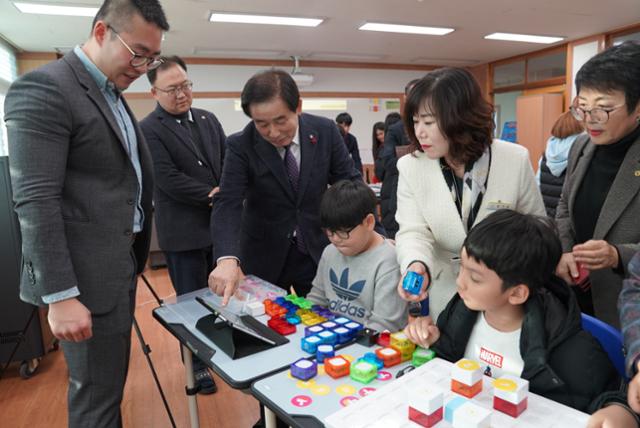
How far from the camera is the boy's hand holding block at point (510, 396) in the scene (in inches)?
31.3

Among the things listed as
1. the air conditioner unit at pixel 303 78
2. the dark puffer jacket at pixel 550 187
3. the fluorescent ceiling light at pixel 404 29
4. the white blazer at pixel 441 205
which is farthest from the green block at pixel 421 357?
the air conditioner unit at pixel 303 78

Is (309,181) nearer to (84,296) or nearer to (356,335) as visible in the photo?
(356,335)

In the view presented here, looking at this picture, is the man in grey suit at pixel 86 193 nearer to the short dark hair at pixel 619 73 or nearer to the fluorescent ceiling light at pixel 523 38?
the short dark hair at pixel 619 73

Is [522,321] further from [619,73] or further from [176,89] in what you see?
[176,89]

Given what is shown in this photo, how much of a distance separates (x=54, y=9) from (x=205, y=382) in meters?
4.11

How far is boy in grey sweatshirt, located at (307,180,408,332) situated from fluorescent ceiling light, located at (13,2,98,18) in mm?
4227

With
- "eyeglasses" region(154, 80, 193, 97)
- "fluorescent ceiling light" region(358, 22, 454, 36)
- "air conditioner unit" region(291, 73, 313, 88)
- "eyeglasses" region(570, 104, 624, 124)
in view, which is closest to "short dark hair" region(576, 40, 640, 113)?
"eyeglasses" region(570, 104, 624, 124)

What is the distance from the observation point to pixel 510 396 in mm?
798

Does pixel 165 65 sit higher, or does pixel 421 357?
pixel 165 65

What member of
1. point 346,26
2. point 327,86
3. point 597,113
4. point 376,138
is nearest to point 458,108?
point 597,113

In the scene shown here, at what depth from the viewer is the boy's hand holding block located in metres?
0.80

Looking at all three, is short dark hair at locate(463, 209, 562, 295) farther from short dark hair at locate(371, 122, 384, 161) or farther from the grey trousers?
short dark hair at locate(371, 122, 384, 161)

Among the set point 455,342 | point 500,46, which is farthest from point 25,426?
point 500,46

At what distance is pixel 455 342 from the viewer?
3.69 ft
